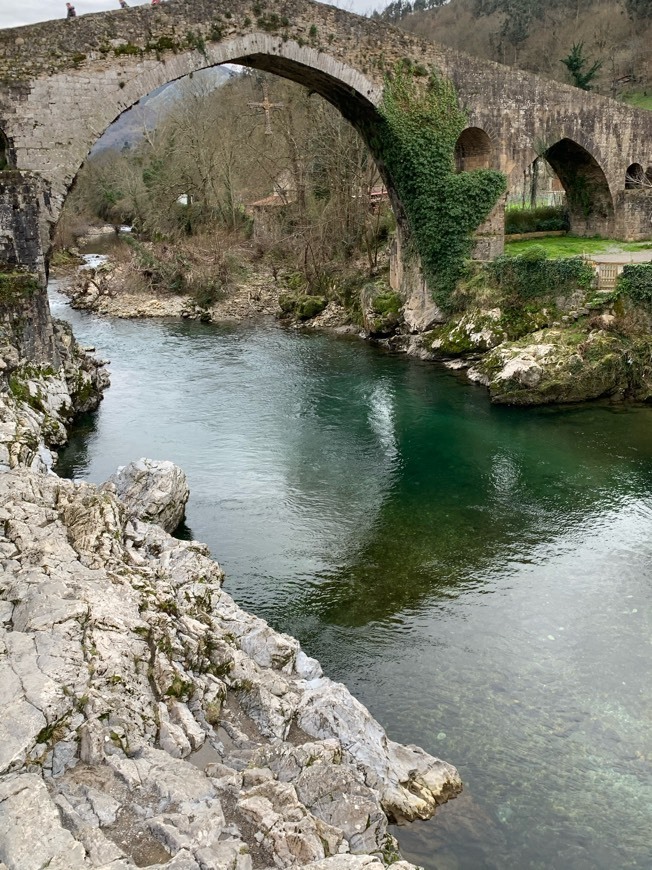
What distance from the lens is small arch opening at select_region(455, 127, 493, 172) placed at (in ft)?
68.7

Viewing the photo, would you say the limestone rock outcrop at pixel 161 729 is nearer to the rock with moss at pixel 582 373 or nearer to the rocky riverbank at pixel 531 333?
the rock with moss at pixel 582 373

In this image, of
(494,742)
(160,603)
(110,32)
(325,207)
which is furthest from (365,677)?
(325,207)

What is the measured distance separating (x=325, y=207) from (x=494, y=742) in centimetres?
2237

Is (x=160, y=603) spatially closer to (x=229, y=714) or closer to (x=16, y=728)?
(x=229, y=714)

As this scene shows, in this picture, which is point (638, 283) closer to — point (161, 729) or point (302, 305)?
point (302, 305)

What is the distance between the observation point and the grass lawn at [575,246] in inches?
861

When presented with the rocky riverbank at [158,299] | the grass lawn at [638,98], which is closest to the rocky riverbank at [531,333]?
the rocky riverbank at [158,299]

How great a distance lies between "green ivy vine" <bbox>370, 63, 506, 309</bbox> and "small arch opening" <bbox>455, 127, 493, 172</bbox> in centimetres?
81

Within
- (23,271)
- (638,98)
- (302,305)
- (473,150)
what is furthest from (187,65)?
(638,98)

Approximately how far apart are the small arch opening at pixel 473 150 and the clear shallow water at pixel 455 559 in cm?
664

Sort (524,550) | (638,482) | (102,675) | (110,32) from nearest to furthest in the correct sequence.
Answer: (102,675) < (524,550) < (638,482) < (110,32)

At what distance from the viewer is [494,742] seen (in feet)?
22.4

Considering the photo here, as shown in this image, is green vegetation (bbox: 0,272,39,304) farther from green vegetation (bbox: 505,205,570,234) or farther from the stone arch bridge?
green vegetation (bbox: 505,205,570,234)

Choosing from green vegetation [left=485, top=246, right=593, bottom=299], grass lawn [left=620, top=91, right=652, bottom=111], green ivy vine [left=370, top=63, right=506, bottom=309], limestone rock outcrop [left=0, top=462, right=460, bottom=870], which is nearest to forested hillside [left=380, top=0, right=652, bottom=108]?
grass lawn [left=620, top=91, right=652, bottom=111]
